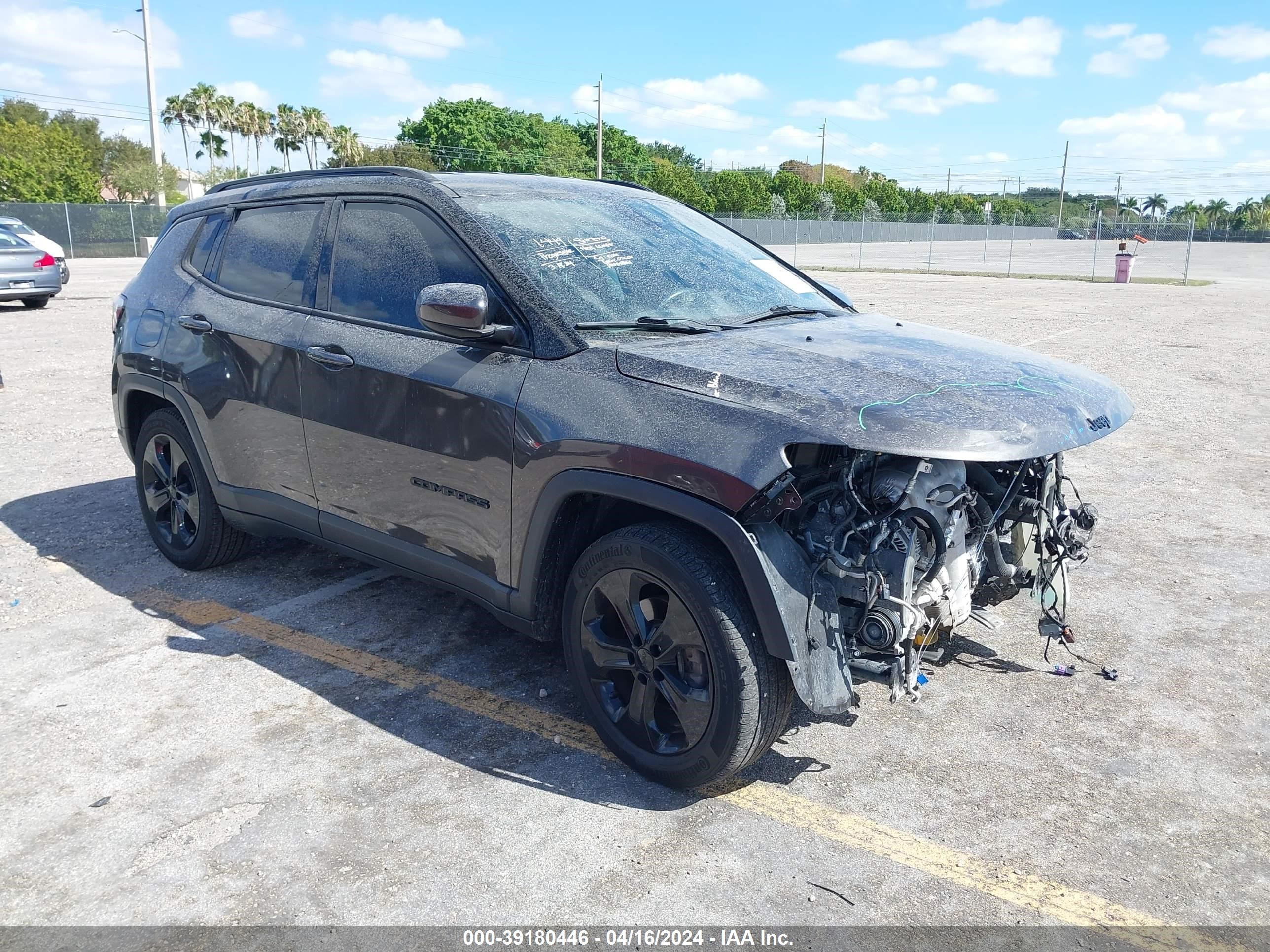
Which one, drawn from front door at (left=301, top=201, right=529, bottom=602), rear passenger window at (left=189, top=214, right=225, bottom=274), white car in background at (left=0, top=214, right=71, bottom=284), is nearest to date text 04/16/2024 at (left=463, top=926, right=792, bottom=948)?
front door at (left=301, top=201, right=529, bottom=602)

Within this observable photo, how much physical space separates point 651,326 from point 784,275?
4.31 ft

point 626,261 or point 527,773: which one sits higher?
point 626,261

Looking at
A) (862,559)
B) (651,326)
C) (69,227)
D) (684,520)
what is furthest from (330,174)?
(69,227)

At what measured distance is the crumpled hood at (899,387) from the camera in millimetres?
2803

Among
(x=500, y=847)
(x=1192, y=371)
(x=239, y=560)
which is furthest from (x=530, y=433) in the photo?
(x=1192, y=371)

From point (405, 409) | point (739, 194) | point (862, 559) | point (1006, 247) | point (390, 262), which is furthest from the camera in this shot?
point (739, 194)

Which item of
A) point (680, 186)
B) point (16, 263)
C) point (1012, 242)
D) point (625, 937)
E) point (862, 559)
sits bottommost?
point (625, 937)

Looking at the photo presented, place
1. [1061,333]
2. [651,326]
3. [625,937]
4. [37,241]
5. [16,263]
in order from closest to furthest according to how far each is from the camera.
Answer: [625,937] → [651,326] → [1061,333] → [16,263] → [37,241]

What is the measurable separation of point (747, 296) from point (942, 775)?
78.1 inches

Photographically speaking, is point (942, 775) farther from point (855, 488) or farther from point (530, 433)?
point (530, 433)

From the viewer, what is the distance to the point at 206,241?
4.99 metres

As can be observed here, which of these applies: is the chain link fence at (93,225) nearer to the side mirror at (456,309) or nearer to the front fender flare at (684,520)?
the side mirror at (456,309)

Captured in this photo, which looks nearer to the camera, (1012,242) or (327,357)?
(327,357)

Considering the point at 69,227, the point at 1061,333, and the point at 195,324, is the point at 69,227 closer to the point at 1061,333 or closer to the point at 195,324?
the point at 1061,333
